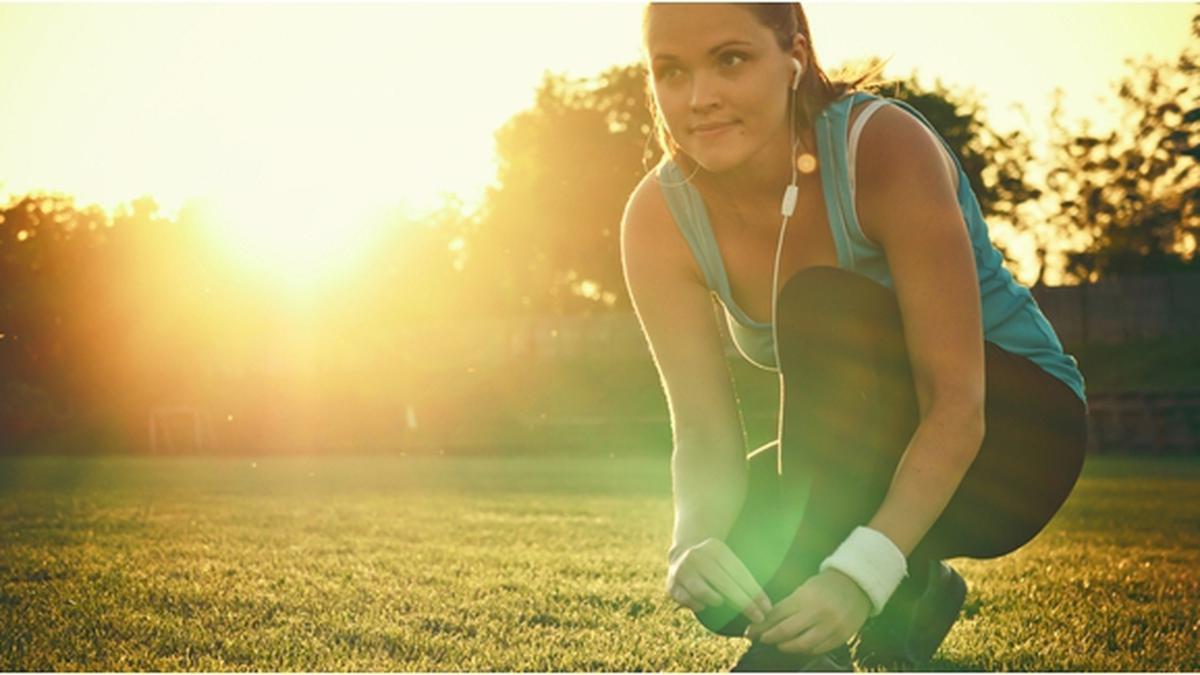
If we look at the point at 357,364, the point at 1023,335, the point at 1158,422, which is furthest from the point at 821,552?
the point at 357,364

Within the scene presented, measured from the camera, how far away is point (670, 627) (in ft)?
14.4

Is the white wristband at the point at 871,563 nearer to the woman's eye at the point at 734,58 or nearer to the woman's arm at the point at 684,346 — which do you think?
the woman's arm at the point at 684,346

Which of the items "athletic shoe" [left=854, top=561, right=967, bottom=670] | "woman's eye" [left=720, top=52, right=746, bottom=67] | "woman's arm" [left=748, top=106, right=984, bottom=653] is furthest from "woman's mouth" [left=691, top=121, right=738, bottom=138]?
"athletic shoe" [left=854, top=561, right=967, bottom=670]

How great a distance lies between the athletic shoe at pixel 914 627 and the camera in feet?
11.9

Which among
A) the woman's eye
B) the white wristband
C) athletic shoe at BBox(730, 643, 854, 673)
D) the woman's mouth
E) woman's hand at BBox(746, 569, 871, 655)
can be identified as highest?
the woman's eye

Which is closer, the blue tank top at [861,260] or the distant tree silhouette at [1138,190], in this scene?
the blue tank top at [861,260]

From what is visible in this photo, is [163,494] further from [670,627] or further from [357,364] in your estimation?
[357,364]

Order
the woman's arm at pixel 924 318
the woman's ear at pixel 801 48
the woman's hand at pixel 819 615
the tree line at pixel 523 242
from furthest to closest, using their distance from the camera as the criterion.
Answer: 1. the tree line at pixel 523 242
2. the woman's ear at pixel 801 48
3. the woman's arm at pixel 924 318
4. the woman's hand at pixel 819 615

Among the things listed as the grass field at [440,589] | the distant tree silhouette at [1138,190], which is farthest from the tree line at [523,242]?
the grass field at [440,589]

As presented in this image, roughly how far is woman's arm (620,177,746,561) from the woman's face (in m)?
0.44

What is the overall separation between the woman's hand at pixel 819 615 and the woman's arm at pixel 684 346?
77 centimetres

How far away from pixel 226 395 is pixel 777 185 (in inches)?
1371

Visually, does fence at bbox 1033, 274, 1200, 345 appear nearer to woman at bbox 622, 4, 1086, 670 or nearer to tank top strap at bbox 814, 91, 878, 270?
woman at bbox 622, 4, 1086, 670

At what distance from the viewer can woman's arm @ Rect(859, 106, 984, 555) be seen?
273 centimetres
